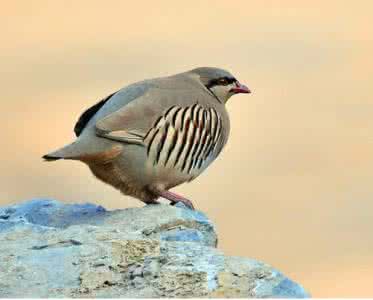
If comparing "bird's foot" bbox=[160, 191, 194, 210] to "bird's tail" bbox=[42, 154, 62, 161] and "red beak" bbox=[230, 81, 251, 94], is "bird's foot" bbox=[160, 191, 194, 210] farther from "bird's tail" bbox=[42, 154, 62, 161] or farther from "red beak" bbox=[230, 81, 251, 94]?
"red beak" bbox=[230, 81, 251, 94]

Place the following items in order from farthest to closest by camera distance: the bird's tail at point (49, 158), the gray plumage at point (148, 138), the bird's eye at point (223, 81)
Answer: the bird's eye at point (223, 81) → the gray plumage at point (148, 138) → the bird's tail at point (49, 158)

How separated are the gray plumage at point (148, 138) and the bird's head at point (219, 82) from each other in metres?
0.44

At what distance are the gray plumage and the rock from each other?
2202 mm

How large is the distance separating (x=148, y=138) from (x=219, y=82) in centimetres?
190

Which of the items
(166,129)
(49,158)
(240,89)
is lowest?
(49,158)

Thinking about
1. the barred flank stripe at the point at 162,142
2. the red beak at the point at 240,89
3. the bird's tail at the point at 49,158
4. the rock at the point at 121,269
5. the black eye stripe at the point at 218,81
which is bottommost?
the rock at the point at 121,269

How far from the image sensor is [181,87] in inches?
457

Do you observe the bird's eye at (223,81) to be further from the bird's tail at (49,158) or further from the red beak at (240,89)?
the bird's tail at (49,158)

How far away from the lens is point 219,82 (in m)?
12.4

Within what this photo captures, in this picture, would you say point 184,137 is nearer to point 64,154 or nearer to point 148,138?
point 148,138

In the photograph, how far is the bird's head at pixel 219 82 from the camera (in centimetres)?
1229

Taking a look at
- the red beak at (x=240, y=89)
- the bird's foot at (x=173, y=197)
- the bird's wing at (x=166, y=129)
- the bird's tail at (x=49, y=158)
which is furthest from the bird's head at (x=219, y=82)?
the bird's tail at (x=49, y=158)

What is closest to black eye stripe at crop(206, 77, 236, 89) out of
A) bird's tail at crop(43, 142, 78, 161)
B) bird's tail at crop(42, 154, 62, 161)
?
bird's tail at crop(43, 142, 78, 161)

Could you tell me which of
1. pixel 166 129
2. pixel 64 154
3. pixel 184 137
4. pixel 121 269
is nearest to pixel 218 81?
pixel 184 137
